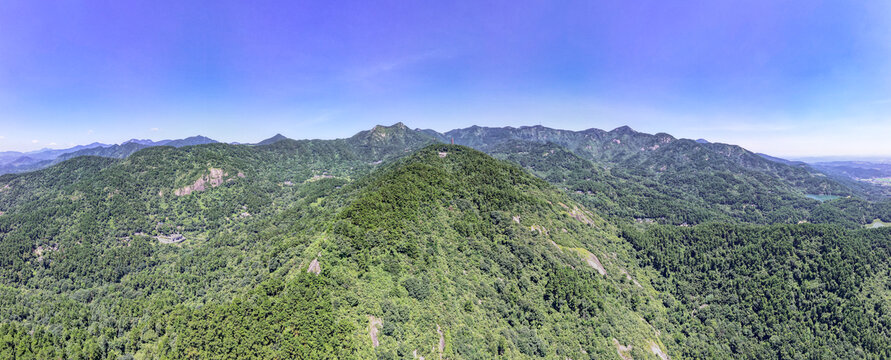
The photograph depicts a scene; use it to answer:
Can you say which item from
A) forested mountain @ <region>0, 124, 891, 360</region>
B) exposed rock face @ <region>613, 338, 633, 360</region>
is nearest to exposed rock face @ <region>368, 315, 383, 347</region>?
forested mountain @ <region>0, 124, 891, 360</region>

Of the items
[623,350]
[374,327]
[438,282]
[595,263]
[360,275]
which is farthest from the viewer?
[595,263]

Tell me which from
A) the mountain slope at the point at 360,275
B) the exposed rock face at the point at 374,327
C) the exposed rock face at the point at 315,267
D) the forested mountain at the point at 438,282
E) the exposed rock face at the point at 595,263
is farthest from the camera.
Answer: the exposed rock face at the point at 595,263

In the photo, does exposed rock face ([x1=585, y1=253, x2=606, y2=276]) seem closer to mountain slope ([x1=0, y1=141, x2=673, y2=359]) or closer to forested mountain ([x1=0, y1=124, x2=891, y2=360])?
forested mountain ([x1=0, y1=124, x2=891, y2=360])

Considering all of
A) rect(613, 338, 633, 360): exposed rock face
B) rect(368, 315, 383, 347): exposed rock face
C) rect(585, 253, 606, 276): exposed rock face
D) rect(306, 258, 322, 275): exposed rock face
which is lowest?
rect(613, 338, 633, 360): exposed rock face

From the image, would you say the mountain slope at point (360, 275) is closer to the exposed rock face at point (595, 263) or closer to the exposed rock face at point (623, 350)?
the exposed rock face at point (595, 263)

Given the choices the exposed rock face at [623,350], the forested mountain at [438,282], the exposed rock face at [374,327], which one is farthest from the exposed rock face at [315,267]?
the exposed rock face at [623,350]

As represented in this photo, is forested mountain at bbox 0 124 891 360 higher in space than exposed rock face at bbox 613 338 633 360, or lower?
higher

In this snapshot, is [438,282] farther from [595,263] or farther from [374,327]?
[595,263]

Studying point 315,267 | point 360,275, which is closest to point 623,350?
point 360,275

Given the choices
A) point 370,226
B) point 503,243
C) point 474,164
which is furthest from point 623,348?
point 474,164
